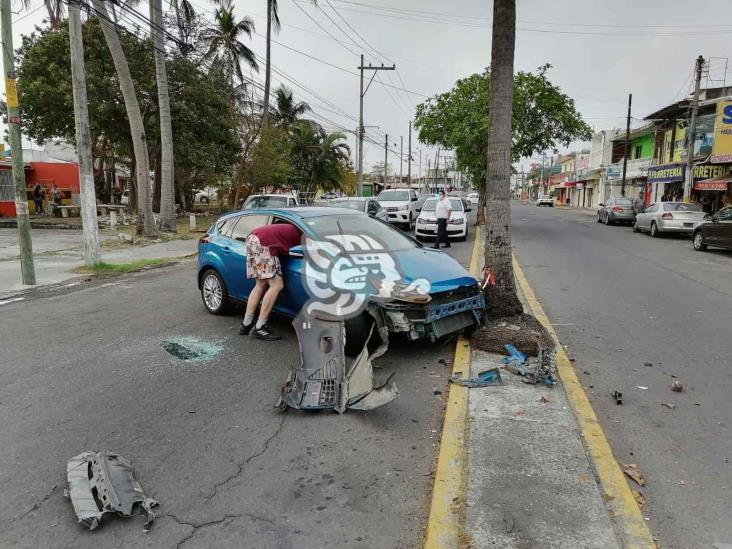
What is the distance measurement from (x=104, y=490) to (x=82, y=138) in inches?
419

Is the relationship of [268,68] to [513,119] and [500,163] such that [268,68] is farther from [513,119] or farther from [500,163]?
[500,163]

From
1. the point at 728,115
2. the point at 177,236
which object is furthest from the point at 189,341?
the point at 728,115

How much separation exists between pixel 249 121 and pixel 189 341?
2802 centimetres

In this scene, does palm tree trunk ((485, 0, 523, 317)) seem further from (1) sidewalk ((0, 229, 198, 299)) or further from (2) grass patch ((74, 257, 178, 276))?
(2) grass patch ((74, 257, 178, 276))

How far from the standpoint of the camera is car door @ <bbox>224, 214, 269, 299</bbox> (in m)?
6.68

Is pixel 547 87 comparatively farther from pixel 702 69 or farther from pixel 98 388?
pixel 98 388

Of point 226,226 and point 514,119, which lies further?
point 514,119

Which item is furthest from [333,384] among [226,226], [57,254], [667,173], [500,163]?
[667,173]

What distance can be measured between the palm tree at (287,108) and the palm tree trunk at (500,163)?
133 ft

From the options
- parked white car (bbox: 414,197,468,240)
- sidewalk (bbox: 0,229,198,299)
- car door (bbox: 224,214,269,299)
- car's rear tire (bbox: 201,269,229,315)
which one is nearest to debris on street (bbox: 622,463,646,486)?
car door (bbox: 224,214,269,299)

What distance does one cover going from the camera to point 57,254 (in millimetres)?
14539

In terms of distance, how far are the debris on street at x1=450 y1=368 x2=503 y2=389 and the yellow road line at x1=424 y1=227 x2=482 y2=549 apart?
0.23 feet

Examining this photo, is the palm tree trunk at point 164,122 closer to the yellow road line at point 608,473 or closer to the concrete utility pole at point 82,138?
the concrete utility pole at point 82,138

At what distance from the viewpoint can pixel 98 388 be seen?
4727 millimetres
